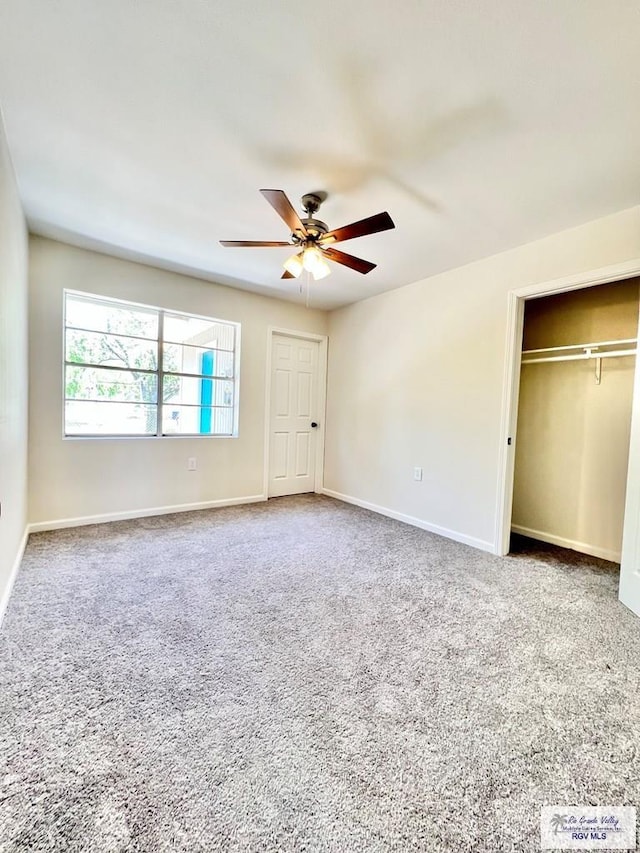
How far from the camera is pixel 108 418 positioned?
3.69m

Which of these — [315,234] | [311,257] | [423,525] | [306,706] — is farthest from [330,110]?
[423,525]

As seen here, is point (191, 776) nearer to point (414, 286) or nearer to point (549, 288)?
point (549, 288)

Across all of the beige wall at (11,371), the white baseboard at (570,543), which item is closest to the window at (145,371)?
the beige wall at (11,371)

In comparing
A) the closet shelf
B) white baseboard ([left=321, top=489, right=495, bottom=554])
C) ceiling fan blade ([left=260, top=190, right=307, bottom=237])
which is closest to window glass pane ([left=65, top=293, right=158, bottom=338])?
ceiling fan blade ([left=260, top=190, right=307, bottom=237])

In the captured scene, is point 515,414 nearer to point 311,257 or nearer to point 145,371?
point 311,257

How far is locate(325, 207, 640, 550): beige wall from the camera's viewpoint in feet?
9.47

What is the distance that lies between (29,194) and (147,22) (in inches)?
70.2

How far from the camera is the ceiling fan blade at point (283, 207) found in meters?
1.88

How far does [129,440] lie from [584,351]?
169 inches

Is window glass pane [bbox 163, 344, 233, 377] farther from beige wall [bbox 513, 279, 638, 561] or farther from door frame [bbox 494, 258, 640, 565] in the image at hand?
beige wall [bbox 513, 279, 638, 561]

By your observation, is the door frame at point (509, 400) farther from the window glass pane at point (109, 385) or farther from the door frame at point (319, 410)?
the window glass pane at point (109, 385)

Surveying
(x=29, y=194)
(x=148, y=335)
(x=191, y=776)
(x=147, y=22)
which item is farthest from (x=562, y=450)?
(x=29, y=194)

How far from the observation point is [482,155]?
1.97m

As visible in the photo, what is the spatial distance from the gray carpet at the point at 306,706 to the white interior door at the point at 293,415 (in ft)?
7.30
